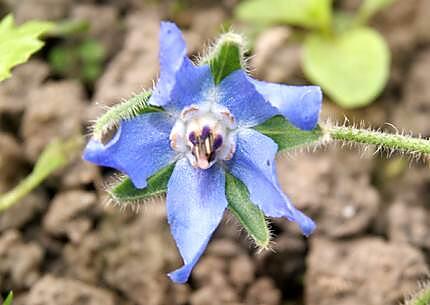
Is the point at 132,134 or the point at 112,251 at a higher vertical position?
the point at 132,134

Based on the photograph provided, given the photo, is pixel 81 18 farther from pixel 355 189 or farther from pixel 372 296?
pixel 372 296

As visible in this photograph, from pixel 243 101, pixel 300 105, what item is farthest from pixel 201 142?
pixel 300 105

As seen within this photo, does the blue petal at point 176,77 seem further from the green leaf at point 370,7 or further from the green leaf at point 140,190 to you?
the green leaf at point 370,7

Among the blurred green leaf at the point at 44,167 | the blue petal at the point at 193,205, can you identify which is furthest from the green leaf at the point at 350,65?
the blue petal at the point at 193,205

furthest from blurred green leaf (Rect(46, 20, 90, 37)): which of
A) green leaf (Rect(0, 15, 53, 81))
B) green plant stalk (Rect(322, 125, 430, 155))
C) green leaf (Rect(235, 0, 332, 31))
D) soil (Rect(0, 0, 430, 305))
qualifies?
green plant stalk (Rect(322, 125, 430, 155))

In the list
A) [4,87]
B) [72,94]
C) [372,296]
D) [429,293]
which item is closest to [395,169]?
[372,296]

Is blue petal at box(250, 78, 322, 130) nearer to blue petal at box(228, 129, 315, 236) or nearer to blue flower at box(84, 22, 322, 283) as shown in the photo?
blue flower at box(84, 22, 322, 283)
